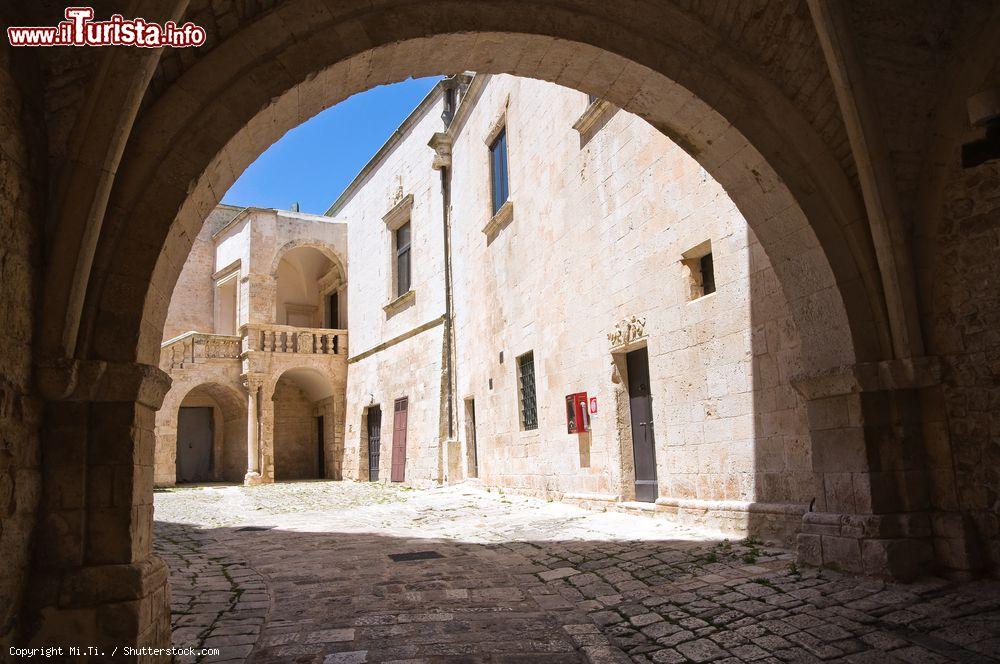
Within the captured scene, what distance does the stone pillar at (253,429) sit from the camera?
17.8 m

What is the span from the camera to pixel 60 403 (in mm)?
3281

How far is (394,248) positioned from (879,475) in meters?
14.7

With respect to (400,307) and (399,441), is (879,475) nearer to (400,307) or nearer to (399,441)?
(399,441)

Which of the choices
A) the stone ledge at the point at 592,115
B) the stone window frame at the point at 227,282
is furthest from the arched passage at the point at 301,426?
the stone ledge at the point at 592,115

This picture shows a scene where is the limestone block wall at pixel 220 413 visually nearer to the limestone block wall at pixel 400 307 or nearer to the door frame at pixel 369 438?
the limestone block wall at pixel 400 307

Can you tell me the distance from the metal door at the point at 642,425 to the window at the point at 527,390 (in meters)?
2.66

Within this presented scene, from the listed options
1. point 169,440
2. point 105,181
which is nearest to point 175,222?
point 105,181

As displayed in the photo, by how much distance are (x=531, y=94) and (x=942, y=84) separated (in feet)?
23.6

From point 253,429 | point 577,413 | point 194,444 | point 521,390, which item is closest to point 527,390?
point 521,390

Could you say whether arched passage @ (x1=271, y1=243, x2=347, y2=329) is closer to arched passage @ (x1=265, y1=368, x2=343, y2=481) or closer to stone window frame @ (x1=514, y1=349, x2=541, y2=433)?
arched passage @ (x1=265, y1=368, x2=343, y2=481)

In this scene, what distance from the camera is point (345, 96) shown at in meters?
4.34

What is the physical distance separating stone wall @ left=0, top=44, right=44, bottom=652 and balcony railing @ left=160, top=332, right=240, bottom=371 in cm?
1519

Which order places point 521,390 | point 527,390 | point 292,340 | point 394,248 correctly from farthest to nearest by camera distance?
point 292,340
point 394,248
point 521,390
point 527,390

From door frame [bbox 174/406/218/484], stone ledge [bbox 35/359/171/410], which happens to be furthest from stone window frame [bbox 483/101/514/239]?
door frame [bbox 174/406/218/484]
